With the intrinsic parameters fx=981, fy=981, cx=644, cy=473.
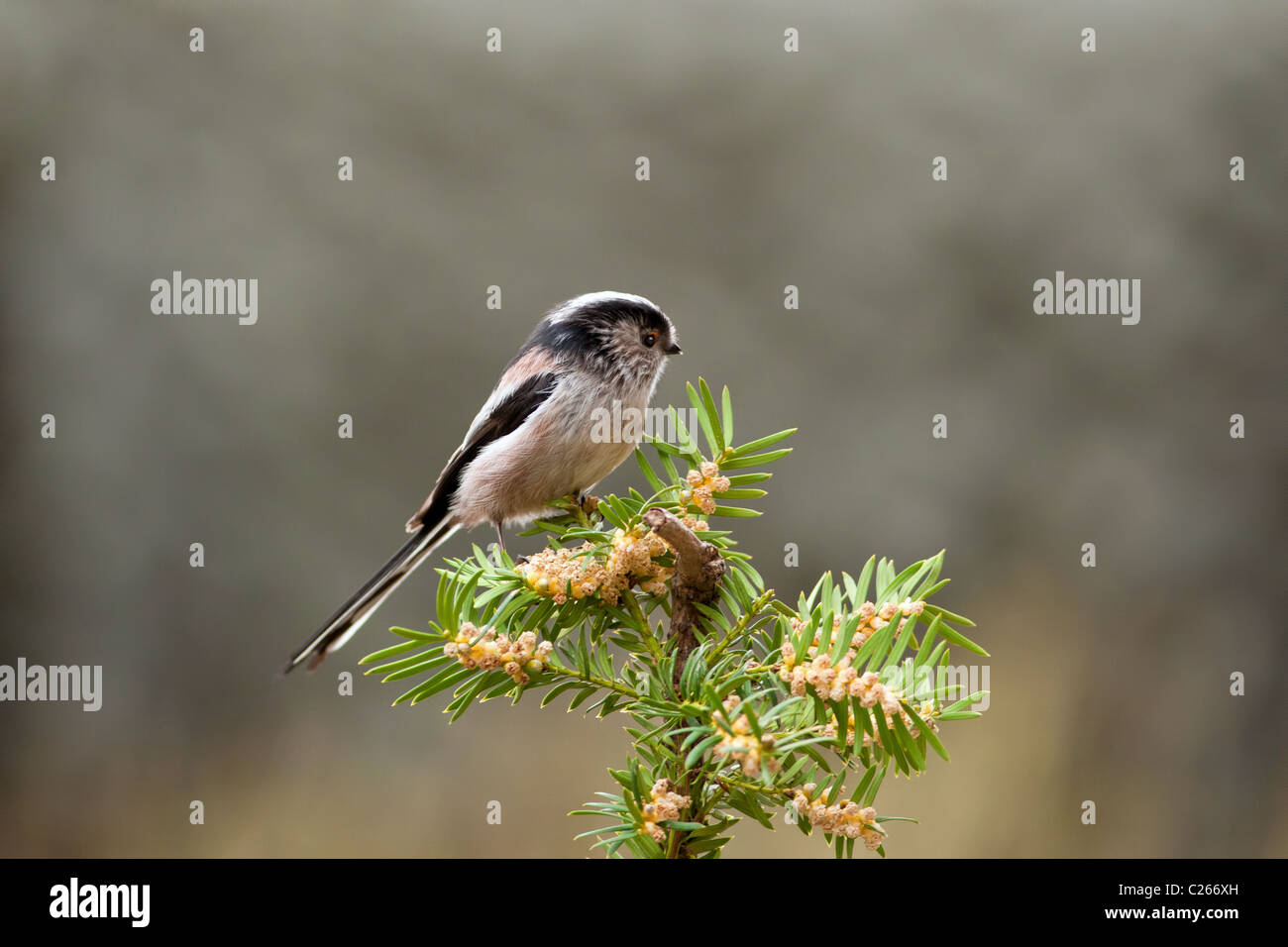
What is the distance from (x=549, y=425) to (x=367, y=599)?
0.31 meters

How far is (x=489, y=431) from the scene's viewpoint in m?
1.36

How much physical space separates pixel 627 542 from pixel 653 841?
22 cm

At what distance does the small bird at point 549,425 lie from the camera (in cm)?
124

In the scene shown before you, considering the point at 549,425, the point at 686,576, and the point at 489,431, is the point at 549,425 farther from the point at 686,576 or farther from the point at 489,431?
the point at 686,576

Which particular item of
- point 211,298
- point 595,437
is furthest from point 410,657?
point 211,298

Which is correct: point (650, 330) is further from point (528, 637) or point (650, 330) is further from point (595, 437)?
point (528, 637)

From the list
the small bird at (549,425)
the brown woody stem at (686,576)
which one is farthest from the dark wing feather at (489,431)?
the brown woody stem at (686,576)

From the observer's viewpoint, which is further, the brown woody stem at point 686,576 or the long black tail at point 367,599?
the long black tail at point 367,599

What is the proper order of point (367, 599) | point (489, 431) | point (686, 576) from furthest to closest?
point (489, 431), point (367, 599), point (686, 576)

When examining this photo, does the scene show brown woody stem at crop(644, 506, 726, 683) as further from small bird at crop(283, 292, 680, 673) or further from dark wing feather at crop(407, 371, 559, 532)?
dark wing feather at crop(407, 371, 559, 532)

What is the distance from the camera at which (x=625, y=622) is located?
0.78m

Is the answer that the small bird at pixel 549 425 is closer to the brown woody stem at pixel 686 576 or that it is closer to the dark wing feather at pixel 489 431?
the dark wing feather at pixel 489 431

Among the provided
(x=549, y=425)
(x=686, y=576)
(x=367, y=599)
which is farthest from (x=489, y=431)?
(x=686, y=576)
